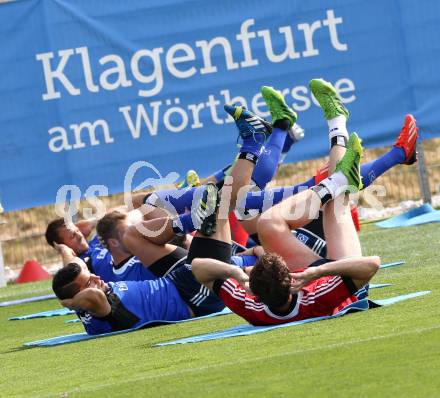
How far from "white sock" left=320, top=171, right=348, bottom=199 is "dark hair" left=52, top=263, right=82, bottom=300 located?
5.39ft

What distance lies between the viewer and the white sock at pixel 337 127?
8578mm

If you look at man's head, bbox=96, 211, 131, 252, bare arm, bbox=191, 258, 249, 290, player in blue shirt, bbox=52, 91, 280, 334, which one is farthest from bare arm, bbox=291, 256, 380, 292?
man's head, bbox=96, 211, 131, 252

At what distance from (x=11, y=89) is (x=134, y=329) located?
6116 mm

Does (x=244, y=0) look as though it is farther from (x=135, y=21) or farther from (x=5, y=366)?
(x=5, y=366)

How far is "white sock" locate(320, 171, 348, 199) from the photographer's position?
7.36 meters

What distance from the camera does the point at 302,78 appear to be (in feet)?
45.3

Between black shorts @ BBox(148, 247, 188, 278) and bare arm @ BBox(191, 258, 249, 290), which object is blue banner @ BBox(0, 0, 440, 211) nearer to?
black shorts @ BBox(148, 247, 188, 278)

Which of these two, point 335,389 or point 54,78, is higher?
point 54,78

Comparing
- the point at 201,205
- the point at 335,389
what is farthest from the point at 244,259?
the point at 335,389

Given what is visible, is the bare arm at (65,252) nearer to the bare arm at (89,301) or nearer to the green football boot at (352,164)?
the bare arm at (89,301)

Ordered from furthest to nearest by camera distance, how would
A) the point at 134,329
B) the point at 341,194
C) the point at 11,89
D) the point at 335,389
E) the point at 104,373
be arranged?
A: the point at 11,89 < the point at 134,329 < the point at 341,194 < the point at 104,373 < the point at 335,389

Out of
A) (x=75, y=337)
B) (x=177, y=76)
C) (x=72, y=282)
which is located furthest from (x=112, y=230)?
(x=177, y=76)

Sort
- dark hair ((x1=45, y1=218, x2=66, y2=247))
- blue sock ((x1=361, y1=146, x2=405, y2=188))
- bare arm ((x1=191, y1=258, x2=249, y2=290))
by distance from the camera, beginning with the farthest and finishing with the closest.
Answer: dark hair ((x1=45, y1=218, x2=66, y2=247)), blue sock ((x1=361, y1=146, x2=405, y2=188)), bare arm ((x1=191, y1=258, x2=249, y2=290))

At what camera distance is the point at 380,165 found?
9.00 meters
